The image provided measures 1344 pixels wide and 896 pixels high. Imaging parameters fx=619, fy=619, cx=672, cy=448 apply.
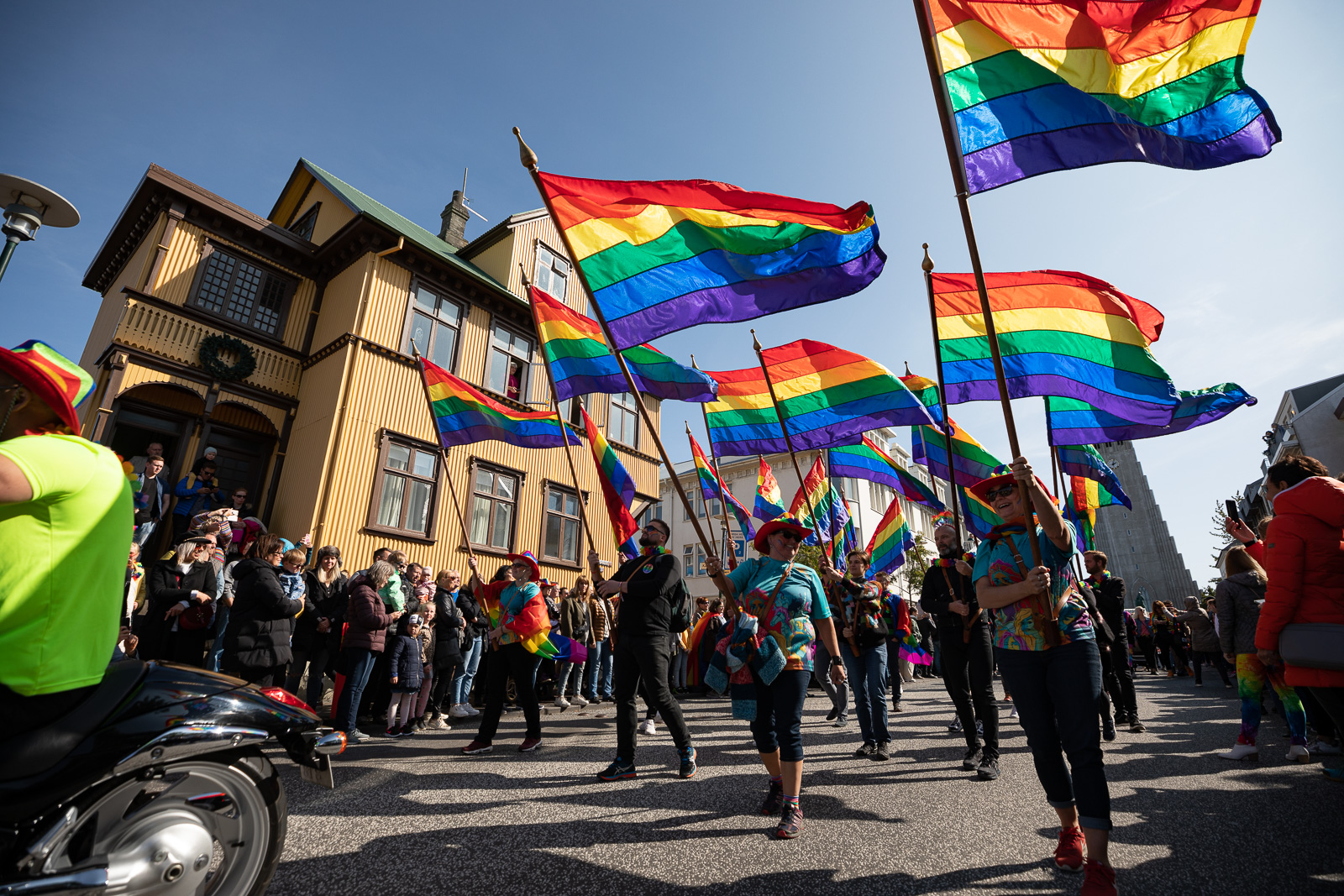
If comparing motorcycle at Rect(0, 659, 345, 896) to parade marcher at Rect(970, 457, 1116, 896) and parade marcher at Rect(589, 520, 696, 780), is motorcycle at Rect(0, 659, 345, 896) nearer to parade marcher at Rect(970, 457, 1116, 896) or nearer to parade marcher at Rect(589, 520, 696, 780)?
parade marcher at Rect(589, 520, 696, 780)

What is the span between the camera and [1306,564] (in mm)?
3506

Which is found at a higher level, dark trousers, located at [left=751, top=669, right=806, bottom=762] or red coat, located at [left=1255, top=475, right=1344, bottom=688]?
red coat, located at [left=1255, top=475, right=1344, bottom=688]

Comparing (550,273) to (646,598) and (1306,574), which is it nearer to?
(646,598)

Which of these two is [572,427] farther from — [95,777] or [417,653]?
[95,777]

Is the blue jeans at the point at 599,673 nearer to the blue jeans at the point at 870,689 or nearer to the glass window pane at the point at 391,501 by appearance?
the glass window pane at the point at 391,501

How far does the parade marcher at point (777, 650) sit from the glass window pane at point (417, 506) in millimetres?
11661

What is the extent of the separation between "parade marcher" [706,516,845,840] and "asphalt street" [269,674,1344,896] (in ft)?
1.35

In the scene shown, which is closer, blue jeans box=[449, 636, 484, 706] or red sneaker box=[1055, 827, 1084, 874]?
red sneaker box=[1055, 827, 1084, 874]

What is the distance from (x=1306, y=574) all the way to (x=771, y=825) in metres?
3.45

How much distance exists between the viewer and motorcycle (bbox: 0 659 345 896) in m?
1.89

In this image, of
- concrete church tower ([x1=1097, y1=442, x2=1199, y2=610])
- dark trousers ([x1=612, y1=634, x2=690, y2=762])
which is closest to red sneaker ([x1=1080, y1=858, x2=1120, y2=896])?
dark trousers ([x1=612, y1=634, x2=690, y2=762])

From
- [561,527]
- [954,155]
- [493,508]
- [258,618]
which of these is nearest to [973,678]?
[954,155]

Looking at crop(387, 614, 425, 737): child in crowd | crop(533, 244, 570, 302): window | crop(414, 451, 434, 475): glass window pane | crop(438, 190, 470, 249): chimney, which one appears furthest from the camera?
crop(438, 190, 470, 249): chimney

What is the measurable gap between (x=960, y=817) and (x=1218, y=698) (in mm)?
11103
